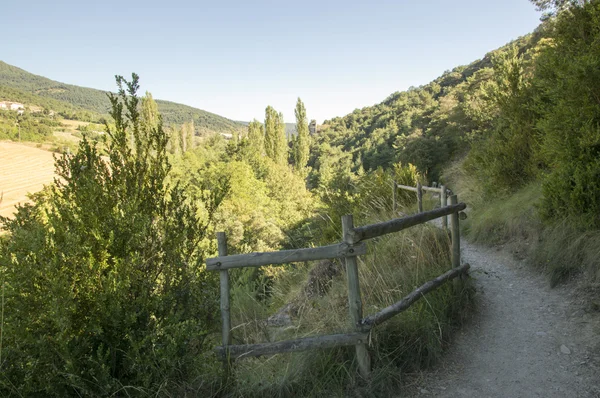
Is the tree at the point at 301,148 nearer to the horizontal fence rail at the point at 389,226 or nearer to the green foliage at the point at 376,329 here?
the green foliage at the point at 376,329

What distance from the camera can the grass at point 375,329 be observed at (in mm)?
2840

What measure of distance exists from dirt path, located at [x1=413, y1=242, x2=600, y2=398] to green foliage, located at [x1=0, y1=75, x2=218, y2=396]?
212cm

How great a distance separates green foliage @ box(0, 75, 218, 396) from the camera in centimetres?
230

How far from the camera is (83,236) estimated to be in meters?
2.64

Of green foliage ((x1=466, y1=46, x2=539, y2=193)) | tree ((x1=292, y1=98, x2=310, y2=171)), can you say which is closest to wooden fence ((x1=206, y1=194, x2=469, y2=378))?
green foliage ((x1=466, y1=46, x2=539, y2=193))

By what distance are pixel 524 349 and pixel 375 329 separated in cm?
155

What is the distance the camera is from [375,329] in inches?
128

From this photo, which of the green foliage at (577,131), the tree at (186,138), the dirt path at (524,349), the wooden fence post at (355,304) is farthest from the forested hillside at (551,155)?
the tree at (186,138)

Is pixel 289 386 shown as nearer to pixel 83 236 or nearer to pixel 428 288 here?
pixel 428 288

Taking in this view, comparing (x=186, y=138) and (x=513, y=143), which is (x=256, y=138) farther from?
(x=513, y=143)

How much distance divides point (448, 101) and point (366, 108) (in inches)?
1919

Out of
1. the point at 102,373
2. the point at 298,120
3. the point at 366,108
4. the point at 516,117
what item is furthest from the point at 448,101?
the point at 366,108

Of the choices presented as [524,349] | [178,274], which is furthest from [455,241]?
[178,274]

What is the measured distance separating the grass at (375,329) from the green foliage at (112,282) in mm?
587
